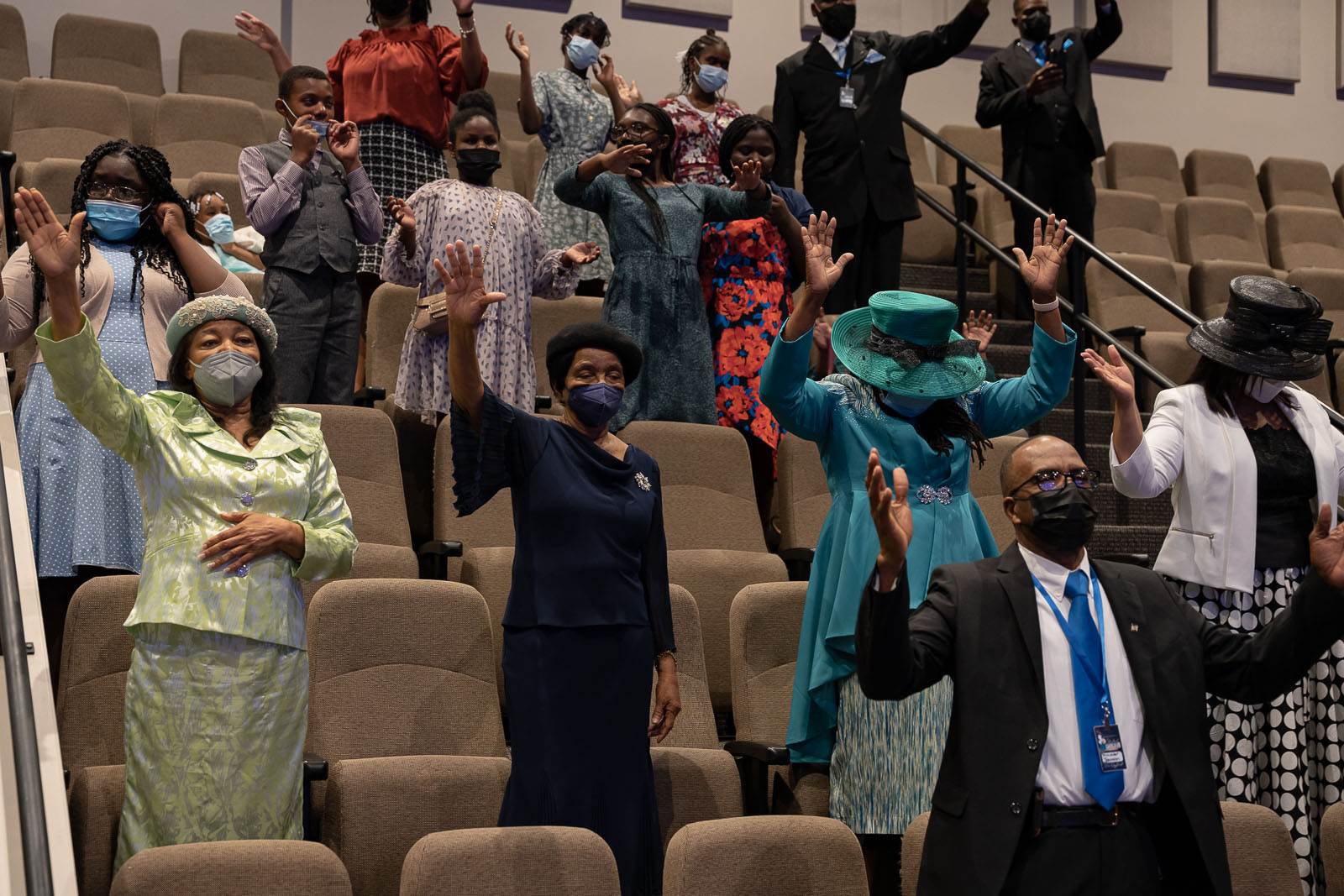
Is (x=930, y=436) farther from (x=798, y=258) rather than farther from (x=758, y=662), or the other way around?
(x=798, y=258)

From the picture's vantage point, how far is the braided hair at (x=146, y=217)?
346 cm

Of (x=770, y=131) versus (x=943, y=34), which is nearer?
(x=770, y=131)

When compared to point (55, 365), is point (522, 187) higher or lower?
higher

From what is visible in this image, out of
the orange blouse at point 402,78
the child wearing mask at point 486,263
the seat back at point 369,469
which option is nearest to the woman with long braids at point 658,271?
the child wearing mask at point 486,263

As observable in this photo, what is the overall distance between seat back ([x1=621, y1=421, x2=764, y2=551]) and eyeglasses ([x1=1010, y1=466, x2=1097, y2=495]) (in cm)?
167

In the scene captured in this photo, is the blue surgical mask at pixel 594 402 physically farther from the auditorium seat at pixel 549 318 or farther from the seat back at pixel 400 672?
the auditorium seat at pixel 549 318

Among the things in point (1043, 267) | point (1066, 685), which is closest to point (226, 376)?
point (1066, 685)

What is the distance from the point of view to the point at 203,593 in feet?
8.93

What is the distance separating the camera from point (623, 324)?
4.45 m

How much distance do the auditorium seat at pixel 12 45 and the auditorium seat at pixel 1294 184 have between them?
5.82 metres

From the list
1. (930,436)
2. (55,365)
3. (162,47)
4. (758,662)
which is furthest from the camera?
(162,47)

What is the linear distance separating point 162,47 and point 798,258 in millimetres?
3916

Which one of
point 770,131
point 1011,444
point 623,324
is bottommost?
point 1011,444

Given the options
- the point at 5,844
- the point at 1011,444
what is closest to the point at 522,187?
the point at 1011,444
